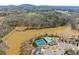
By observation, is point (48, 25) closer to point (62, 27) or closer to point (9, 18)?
point (62, 27)

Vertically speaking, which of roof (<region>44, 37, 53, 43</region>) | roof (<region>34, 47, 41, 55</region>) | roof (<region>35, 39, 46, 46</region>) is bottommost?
roof (<region>34, 47, 41, 55</region>)

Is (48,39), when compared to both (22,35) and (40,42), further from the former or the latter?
(22,35)

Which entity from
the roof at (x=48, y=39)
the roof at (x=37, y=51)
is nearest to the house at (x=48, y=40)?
the roof at (x=48, y=39)

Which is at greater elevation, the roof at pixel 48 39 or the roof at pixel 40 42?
the roof at pixel 48 39

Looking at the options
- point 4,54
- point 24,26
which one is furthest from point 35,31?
point 4,54

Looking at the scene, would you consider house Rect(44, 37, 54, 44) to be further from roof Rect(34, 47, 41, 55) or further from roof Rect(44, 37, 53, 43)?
roof Rect(34, 47, 41, 55)

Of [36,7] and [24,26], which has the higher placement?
[36,7]

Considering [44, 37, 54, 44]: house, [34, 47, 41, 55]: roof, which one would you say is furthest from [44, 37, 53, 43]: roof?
[34, 47, 41, 55]: roof

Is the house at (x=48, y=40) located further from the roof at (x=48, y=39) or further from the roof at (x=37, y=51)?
the roof at (x=37, y=51)
